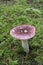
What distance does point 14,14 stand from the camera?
2721 mm

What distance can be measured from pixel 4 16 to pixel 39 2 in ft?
2.08

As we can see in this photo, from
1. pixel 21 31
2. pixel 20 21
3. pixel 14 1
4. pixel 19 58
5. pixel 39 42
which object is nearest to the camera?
pixel 21 31

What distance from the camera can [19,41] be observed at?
2273mm

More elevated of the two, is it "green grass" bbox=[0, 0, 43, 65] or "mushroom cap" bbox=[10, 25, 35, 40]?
"mushroom cap" bbox=[10, 25, 35, 40]

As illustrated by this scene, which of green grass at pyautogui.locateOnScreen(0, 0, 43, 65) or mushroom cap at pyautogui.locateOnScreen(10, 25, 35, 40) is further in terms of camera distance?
green grass at pyautogui.locateOnScreen(0, 0, 43, 65)

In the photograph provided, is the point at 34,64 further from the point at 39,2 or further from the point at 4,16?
the point at 39,2

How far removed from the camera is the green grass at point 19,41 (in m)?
2.07

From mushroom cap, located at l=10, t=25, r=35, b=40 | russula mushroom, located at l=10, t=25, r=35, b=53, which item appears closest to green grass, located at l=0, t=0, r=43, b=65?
russula mushroom, located at l=10, t=25, r=35, b=53

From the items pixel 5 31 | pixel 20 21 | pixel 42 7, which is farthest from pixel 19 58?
pixel 42 7

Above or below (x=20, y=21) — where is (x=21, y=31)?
above

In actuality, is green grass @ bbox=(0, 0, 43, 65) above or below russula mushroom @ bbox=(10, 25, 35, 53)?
below

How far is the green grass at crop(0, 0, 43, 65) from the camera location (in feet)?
6.78

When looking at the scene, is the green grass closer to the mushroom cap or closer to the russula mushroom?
the russula mushroom

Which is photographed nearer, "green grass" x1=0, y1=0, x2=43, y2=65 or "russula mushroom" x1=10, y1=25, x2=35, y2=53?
"russula mushroom" x1=10, y1=25, x2=35, y2=53
